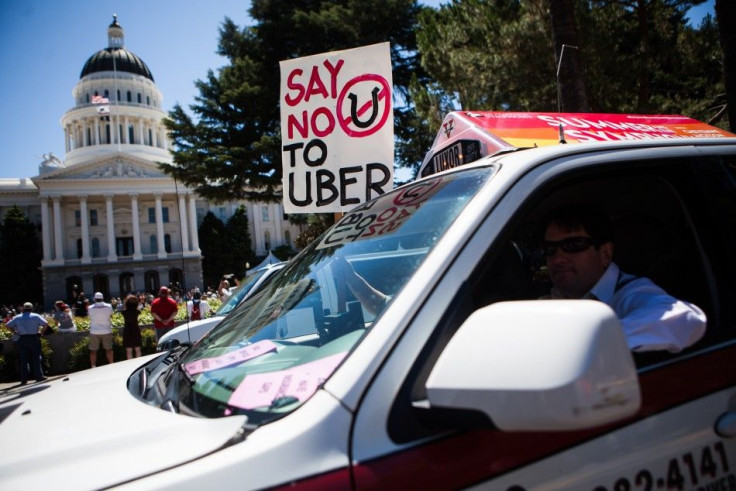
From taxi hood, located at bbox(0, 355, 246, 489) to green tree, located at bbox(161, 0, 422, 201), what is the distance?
16.4 metres

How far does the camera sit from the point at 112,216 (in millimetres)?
70938

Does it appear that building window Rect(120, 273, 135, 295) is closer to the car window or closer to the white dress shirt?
the car window

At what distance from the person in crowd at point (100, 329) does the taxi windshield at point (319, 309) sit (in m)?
10.3

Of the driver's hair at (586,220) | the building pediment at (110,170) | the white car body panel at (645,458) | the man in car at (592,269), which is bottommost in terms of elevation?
the white car body panel at (645,458)

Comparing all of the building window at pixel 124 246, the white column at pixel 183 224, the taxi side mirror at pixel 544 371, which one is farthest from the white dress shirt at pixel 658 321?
the building window at pixel 124 246

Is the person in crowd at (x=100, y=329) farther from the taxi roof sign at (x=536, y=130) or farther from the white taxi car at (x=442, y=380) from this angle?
the white taxi car at (x=442, y=380)

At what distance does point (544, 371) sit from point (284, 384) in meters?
0.60

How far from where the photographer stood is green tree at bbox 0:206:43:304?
197ft

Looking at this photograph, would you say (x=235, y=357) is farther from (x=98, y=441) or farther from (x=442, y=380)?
(x=442, y=380)

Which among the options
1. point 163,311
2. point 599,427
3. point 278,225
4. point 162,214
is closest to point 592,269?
point 599,427

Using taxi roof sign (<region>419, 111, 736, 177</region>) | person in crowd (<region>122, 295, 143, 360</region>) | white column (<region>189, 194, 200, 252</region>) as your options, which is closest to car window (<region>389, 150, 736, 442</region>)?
taxi roof sign (<region>419, 111, 736, 177</region>)

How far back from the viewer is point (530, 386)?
0.90 metres

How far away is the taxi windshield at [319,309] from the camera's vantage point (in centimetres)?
125

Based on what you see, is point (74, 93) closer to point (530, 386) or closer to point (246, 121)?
point (246, 121)
